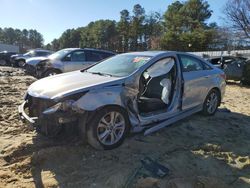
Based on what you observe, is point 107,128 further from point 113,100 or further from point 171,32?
point 171,32

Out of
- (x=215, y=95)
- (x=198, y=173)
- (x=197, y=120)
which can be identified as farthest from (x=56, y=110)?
(x=215, y=95)

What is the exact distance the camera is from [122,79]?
5.23 metres

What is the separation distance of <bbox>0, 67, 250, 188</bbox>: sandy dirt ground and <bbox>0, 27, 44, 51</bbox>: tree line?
11679cm

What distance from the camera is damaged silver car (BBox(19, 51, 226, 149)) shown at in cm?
467

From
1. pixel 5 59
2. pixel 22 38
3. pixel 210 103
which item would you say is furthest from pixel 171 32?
pixel 22 38

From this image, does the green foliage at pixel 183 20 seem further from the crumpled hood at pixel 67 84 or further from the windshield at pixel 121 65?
the crumpled hood at pixel 67 84

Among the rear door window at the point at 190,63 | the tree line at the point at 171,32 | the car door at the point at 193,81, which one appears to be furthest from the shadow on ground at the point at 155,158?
the tree line at the point at 171,32

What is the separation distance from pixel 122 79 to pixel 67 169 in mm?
1677

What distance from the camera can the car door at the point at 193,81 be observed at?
6.47 metres

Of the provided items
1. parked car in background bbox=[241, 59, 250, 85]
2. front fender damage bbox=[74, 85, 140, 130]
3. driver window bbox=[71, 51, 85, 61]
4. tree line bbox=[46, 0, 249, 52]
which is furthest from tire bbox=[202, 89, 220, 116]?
tree line bbox=[46, 0, 249, 52]

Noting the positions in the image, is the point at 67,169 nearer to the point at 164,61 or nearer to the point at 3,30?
the point at 164,61

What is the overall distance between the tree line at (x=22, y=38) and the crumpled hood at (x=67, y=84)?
117 meters

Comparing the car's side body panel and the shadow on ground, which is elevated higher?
the car's side body panel

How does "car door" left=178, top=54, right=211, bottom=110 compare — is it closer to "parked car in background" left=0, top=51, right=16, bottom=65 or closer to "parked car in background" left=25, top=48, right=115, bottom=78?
"parked car in background" left=25, top=48, right=115, bottom=78
